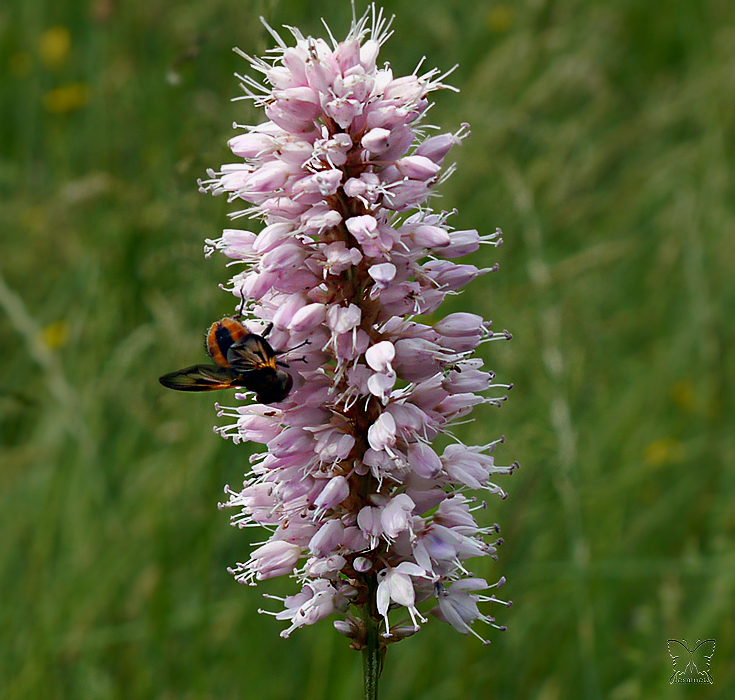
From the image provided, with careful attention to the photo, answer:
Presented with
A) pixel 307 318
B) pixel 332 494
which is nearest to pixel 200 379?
pixel 307 318

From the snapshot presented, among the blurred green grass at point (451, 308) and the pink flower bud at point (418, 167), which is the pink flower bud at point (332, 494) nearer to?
the pink flower bud at point (418, 167)

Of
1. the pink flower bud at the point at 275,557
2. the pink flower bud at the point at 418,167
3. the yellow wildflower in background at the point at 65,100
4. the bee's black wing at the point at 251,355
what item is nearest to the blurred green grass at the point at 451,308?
the yellow wildflower in background at the point at 65,100

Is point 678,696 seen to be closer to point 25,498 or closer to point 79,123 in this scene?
point 25,498

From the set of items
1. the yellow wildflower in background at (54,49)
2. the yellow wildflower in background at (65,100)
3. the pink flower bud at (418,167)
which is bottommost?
the pink flower bud at (418,167)

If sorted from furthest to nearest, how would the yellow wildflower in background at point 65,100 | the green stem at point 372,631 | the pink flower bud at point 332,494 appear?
the yellow wildflower in background at point 65,100
the green stem at point 372,631
the pink flower bud at point 332,494

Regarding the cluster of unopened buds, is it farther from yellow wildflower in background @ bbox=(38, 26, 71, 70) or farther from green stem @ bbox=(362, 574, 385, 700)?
yellow wildflower in background @ bbox=(38, 26, 71, 70)

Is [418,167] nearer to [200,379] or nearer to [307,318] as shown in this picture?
[307,318]

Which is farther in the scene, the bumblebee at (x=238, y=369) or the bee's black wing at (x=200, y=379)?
the bee's black wing at (x=200, y=379)
